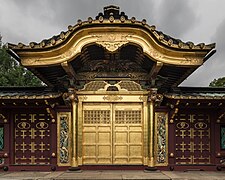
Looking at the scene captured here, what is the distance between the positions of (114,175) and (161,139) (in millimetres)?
2172

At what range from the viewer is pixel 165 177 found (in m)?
7.89

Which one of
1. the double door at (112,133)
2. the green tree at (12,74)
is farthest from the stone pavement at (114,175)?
the green tree at (12,74)

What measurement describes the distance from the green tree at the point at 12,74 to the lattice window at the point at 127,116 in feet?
76.0

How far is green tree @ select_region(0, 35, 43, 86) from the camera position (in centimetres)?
3141

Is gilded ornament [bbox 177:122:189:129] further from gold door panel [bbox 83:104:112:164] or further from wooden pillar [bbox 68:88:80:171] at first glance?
wooden pillar [bbox 68:88:80:171]

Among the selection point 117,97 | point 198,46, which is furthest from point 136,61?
point 198,46

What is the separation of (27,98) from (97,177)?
3.30 meters

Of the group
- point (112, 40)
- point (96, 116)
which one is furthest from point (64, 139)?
point (112, 40)

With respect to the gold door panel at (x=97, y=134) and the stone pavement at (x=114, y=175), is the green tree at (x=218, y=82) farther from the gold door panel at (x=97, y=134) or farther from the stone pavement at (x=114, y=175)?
the gold door panel at (x=97, y=134)

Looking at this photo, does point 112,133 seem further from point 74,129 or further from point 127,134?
point 74,129

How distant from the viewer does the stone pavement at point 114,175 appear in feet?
26.0

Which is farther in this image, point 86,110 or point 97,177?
point 86,110

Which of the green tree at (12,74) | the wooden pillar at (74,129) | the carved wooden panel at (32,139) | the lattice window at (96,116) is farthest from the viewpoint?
the green tree at (12,74)

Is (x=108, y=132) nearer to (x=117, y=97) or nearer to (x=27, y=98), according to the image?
(x=117, y=97)
